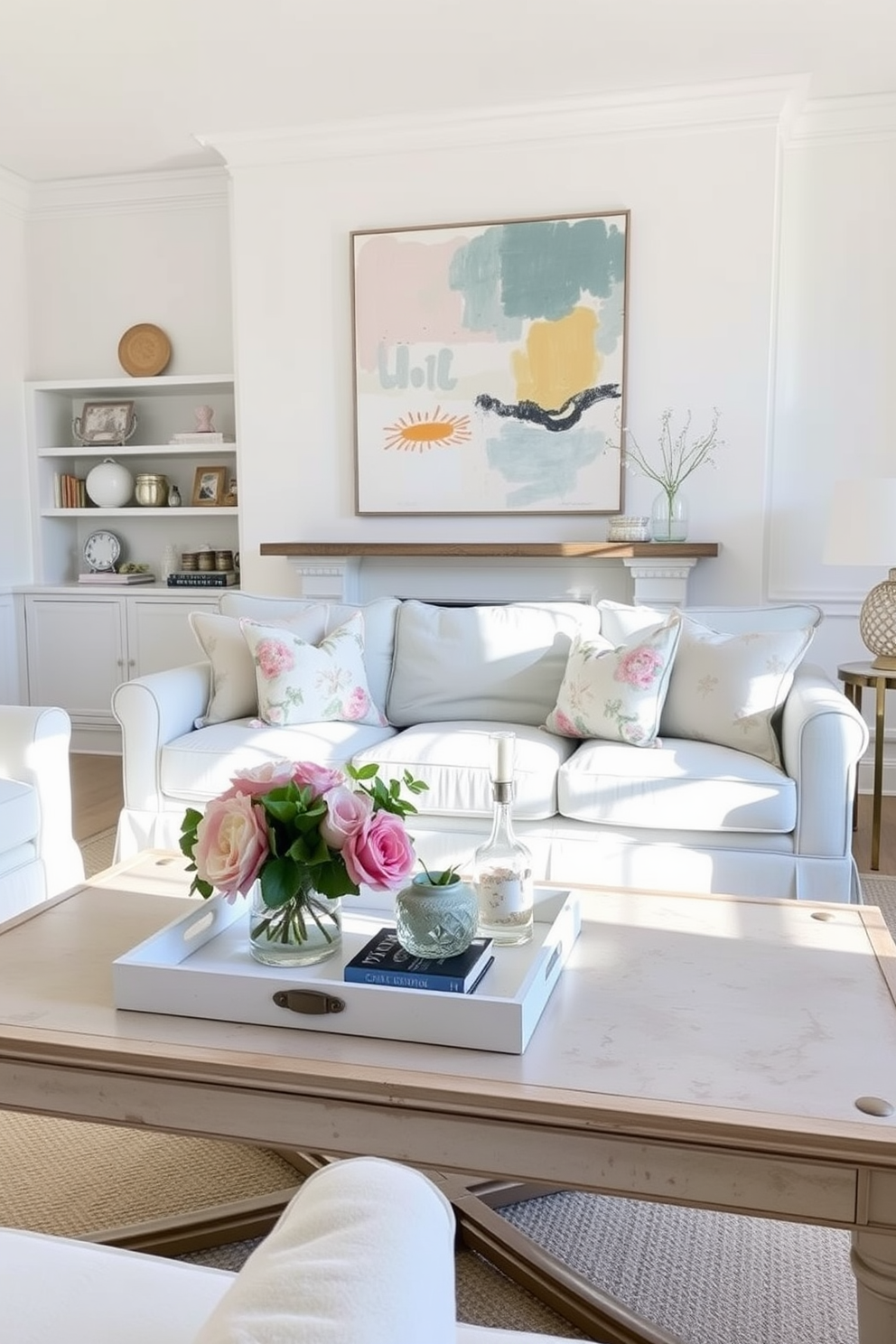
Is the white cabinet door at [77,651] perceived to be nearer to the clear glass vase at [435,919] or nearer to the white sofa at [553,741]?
the white sofa at [553,741]

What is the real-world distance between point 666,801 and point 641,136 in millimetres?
2891

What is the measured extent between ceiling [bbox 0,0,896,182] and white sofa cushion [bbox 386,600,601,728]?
2.00 metres

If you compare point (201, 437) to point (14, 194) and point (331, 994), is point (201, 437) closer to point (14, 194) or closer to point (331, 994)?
point (14, 194)

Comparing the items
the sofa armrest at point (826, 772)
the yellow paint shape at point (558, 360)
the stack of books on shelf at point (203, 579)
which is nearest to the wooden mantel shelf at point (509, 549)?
the stack of books on shelf at point (203, 579)

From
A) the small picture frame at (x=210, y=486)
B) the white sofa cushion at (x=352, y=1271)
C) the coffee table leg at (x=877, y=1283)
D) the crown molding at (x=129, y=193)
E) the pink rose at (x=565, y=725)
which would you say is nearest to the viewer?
the white sofa cushion at (x=352, y=1271)

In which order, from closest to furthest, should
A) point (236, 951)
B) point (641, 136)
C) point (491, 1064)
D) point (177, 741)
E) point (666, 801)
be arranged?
point (491, 1064), point (236, 951), point (666, 801), point (177, 741), point (641, 136)

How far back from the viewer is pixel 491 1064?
1283 mm

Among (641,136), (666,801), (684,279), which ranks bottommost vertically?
(666,801)

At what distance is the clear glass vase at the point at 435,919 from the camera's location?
4.79 ft

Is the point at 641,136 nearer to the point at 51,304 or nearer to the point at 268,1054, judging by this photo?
the point at 51,304

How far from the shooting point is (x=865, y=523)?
3.68m

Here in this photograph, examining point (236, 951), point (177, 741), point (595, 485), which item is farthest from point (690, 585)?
point (236, 951)

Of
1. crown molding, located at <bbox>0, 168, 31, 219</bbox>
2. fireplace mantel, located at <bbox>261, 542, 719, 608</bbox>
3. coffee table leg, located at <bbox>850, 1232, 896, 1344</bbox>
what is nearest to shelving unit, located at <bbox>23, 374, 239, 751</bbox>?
fireplace mantel, located at <bbox>261, 542, 719, 608</bbox>

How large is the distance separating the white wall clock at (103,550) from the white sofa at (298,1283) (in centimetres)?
498
